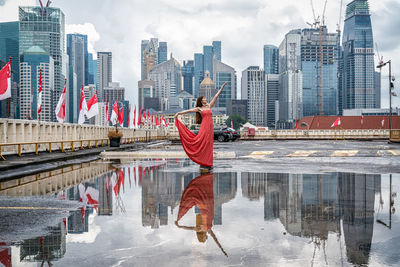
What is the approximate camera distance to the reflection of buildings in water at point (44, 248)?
480 centimetres

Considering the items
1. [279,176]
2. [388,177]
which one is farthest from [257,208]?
[388,177]

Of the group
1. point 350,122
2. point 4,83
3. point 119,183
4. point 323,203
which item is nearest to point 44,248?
point 323,203

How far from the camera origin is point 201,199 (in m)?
8.45

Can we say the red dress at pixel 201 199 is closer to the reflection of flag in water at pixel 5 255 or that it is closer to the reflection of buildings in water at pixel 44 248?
the reflection of buildings in water at pixel 44 248

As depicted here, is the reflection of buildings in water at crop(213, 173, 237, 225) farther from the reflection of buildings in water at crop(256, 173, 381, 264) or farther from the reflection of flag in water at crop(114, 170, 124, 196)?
the reflection of flag in water at crop(114, 170, 124, 196)

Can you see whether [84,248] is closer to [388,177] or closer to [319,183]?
[319,183]

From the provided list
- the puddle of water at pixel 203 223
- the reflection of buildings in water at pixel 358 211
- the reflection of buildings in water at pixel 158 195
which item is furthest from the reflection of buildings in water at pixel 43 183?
the reflection of buildings in water at pixel 358 211

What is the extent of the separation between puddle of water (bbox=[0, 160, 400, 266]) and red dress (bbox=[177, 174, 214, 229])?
0.06 ft

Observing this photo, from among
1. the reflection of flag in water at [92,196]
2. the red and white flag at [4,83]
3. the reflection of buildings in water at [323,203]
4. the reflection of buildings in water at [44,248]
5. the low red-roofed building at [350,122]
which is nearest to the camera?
the reflection of buildings in water at [44,248]

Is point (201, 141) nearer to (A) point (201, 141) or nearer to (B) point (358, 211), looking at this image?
(A) point (201, 141)

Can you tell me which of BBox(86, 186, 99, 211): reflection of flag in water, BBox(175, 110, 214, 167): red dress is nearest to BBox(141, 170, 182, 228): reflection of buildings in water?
BBox(86, 186, 99, 211): reflection of flag in water

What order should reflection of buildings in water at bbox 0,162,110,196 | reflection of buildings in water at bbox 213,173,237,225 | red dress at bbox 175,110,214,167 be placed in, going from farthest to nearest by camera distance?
1. red dress at bbox 175,110,214,167
2. reflection of buildings in water at bbox 0,162,110,196
3. reflection of buildings in water at bbox 213,173,237,225

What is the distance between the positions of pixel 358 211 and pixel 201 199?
2739 millimetres

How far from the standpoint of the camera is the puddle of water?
189 inches
